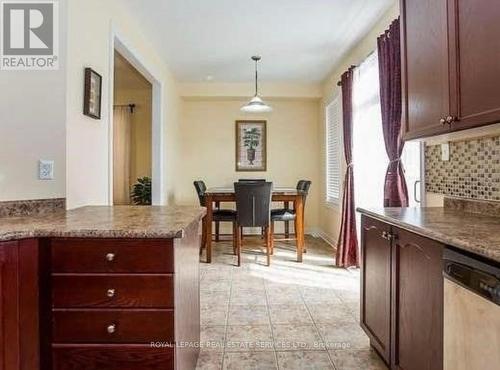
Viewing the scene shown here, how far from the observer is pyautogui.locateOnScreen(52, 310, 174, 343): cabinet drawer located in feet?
4.70

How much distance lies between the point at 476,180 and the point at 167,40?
3330 mm

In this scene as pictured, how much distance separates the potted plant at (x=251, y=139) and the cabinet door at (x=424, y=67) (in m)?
4.20

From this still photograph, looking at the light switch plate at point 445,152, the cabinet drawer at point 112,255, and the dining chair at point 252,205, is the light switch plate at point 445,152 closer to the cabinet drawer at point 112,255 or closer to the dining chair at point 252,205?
the cabinet drawer at point 112,255

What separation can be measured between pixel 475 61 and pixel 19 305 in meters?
2.01

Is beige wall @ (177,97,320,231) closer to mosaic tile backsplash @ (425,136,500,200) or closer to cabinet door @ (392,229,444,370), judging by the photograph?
mosaic tile backsplash @ (425,136,500,200)

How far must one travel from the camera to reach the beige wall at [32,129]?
2047 millimetres

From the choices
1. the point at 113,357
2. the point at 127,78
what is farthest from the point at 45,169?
the point at 127,78

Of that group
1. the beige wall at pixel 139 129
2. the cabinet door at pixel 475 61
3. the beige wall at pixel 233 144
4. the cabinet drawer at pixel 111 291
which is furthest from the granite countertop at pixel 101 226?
the beige wall at pixel 233 144

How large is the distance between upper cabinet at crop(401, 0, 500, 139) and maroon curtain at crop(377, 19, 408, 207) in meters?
0.77

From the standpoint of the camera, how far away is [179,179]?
6246 millimetres

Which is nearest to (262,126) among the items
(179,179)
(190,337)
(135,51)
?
(179,179)

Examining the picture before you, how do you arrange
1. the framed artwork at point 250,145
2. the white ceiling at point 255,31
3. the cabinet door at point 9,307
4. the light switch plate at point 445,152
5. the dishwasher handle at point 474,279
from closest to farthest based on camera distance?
the dishwasher handle at point 474,279
the cabinet door at point 9,307
the light switch plate at point 445,152
the white ceiling at point 255,31
the framed artwork at point 250,145

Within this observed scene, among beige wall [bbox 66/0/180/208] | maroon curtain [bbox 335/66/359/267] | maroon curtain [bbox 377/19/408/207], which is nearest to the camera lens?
beige wall [bbox 66/0/180/208]

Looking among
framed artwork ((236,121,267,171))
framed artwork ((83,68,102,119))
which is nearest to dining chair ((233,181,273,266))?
framed artwork ((83,68,102,119))
